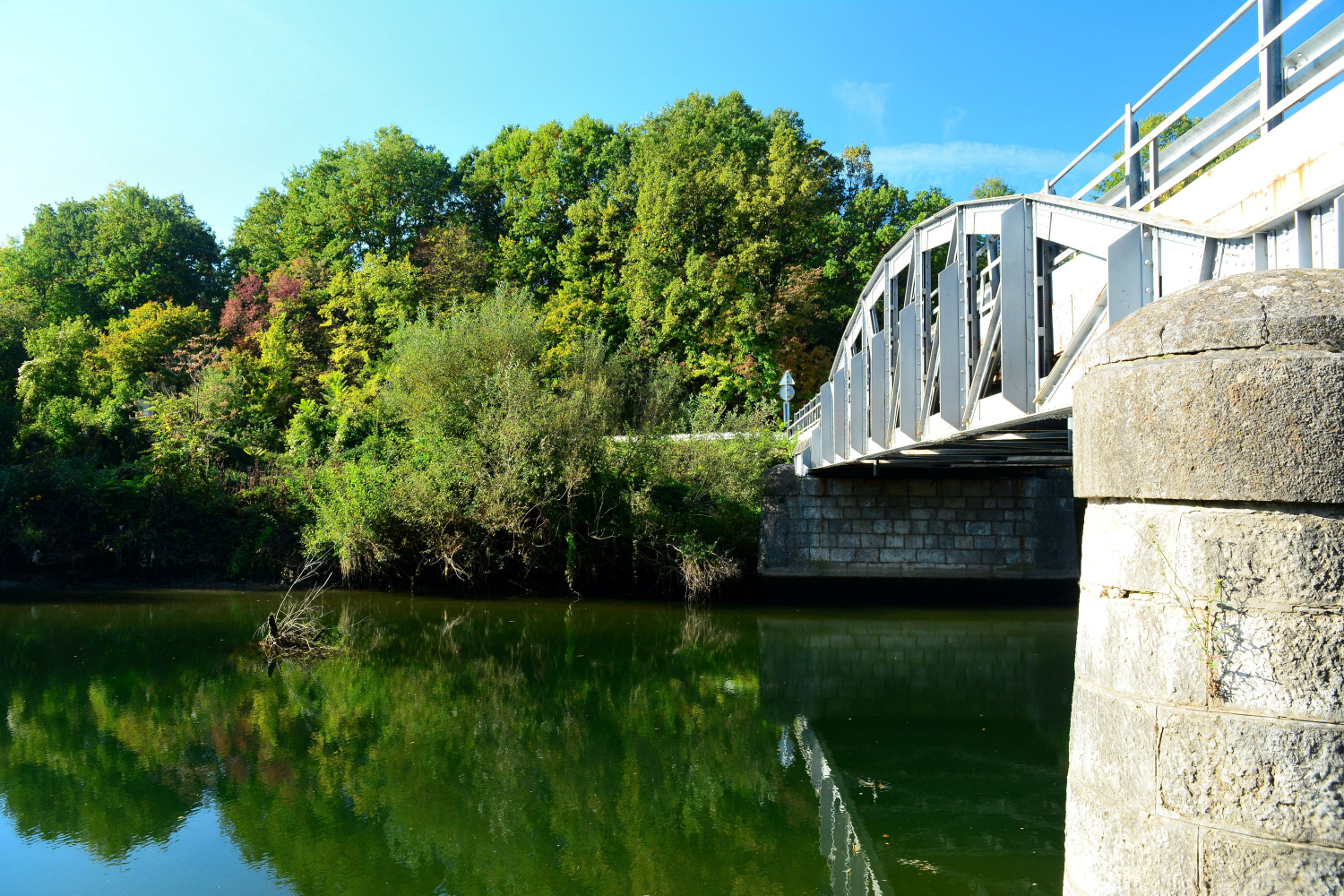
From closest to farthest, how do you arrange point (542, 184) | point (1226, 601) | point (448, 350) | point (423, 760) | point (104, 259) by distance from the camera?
point (1226, 601) < point (423, 760) < point (448, 350) < point (542, 184) < point (104, 259)

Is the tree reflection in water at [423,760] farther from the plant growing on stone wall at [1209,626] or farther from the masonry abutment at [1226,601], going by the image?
the plant growing on stone wall at [1209,626]

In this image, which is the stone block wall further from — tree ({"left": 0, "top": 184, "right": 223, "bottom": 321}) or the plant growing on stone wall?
tree ({"left": 0, "top": 184, "right": 223, "bottom": 321})

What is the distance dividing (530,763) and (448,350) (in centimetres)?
1760

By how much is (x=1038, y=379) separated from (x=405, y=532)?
16.6 meters

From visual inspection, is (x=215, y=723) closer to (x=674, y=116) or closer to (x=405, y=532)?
(x=405, y=532)

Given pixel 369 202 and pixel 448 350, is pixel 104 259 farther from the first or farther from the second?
pixel 448 350

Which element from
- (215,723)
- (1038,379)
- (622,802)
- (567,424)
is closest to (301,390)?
(567,424)

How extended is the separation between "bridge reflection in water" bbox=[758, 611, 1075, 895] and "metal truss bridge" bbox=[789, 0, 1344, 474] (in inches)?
135

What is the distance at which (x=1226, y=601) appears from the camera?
250 centimetres

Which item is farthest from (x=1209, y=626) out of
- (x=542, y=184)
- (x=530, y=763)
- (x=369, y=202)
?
(x=369, y=202)

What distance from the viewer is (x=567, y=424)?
67.6 feet

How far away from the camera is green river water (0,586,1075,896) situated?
22.9 ft

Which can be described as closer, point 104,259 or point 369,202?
point 369,202

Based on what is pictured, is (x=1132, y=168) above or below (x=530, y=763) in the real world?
above
